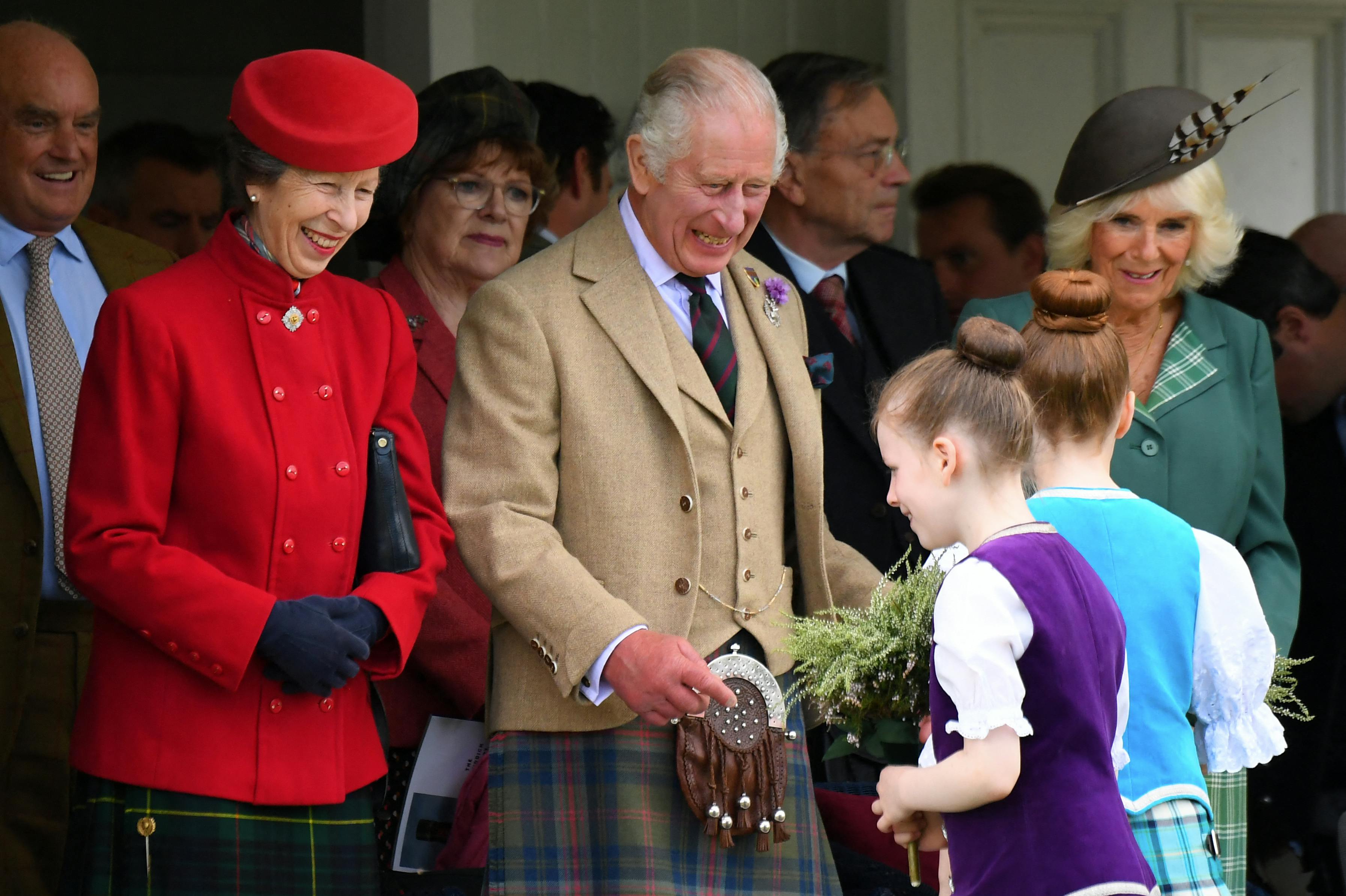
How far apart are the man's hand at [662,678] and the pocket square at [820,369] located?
29.1 inches

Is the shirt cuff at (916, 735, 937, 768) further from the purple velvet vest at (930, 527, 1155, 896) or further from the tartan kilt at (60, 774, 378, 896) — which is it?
the tartan kilt at (60, 774, 378, 896)

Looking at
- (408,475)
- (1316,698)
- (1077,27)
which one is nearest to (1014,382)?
(408,475)

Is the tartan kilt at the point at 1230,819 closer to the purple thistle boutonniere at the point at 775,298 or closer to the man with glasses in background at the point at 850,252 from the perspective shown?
the man with glasses in background at the point at 850,252

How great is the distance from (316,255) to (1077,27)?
4150 millimetres

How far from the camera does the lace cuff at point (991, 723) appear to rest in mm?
2254

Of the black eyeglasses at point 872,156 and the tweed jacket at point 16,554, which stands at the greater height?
the black eyeglasses at point 872,156

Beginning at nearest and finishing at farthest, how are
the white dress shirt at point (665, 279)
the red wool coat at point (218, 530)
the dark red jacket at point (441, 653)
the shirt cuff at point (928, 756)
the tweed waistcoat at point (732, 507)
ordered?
1. the shirt cuff at point (928, 756)
2. the red wool coat at point (218, 530)
3. the tweed waistcoat at point (732, 507)
4. the white dress shirt at point (665, 279)
5. the dark red jacket at point (441, 653)

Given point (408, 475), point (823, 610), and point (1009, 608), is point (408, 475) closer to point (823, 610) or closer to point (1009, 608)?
point (823, 610)

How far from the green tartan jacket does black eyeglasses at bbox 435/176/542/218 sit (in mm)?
1069

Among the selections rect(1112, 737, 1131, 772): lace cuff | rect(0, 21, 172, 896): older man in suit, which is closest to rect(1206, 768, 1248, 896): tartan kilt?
rect(1112, 737, 1131, 772): lace cuff

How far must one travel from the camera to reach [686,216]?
10.1ft

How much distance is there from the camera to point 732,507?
120 inches

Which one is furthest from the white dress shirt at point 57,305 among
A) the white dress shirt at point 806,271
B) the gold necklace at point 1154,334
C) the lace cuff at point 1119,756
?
the gold necklace at point 1154,334

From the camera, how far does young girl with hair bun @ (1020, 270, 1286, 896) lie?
2.67 meters
